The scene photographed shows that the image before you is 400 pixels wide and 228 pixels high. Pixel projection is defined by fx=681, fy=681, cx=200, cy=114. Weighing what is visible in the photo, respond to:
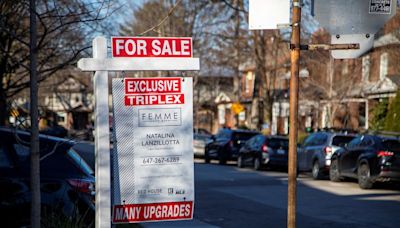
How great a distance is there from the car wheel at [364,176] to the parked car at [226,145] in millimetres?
12947

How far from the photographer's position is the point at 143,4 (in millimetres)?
41625

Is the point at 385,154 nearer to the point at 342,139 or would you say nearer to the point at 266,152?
the point at 342,139

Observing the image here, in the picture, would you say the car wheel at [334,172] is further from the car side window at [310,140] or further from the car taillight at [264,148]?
the car taillight at [264,148]

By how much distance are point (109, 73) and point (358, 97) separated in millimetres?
32221

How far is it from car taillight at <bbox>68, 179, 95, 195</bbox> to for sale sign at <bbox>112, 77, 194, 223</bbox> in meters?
2.44

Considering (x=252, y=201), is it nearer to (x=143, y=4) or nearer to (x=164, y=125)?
(x=164, y=125)

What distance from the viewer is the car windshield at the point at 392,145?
1816 centimetres

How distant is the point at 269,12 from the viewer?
228 inches

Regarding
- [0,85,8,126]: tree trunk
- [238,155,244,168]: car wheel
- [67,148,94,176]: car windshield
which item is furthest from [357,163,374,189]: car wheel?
[67,148,94,176]: car windshield

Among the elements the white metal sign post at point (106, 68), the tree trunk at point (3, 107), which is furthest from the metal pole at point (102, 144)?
the tree trunk at point (3, 107)

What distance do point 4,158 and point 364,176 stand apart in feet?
40.7

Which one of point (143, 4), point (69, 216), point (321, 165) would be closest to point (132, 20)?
point (143, 4)

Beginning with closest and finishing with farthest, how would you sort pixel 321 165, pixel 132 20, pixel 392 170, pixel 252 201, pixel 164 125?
pixel 164 125 → pixel 252 201 → pixel 392 170 → pixel 321 165 → pixel 132 20

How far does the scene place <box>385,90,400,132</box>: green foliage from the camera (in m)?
29.5
